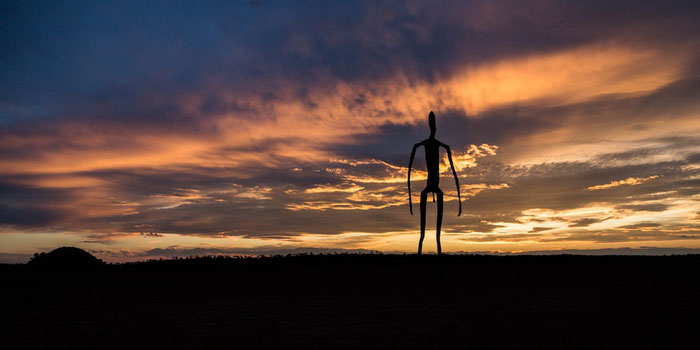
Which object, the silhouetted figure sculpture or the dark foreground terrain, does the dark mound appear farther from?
the silhouetted figure sculpture

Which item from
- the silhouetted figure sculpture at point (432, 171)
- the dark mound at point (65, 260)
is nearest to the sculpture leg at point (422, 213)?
the silhouetted figure sculpture at point (432, 171)

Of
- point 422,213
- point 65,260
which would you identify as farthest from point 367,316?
point 65,260

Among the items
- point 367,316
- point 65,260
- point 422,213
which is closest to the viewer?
point 367,316

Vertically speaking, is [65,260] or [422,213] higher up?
[422,213]

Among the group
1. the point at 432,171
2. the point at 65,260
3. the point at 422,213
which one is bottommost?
the point at 65,260

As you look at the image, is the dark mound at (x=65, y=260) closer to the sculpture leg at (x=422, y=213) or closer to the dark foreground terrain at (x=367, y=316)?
the dark foreground terrain at (x=367, y=316)

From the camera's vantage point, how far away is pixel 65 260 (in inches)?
1193

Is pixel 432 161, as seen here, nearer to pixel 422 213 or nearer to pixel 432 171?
pixel 432 171

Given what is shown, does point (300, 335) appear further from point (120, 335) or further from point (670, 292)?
point (670, 292)

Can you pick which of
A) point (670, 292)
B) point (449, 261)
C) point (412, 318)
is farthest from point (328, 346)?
point (449, 261)

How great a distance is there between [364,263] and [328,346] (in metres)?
20.4

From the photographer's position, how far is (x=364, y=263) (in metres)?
25.7

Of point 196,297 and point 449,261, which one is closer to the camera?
point 196,297

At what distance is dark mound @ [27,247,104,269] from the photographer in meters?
29.6
